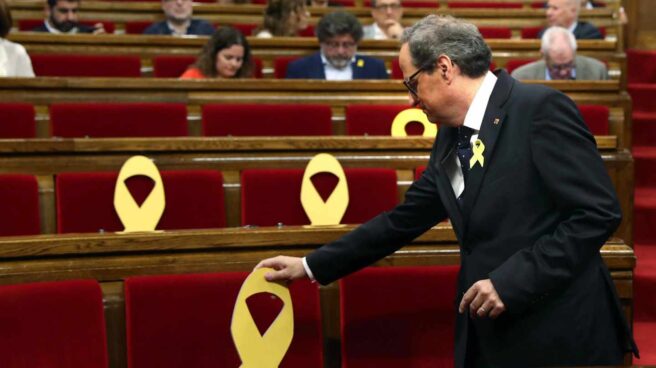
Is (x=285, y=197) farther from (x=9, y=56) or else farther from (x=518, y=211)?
(x=9, y=56)

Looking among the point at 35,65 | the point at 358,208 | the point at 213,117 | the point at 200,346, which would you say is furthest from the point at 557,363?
the point at 35,65

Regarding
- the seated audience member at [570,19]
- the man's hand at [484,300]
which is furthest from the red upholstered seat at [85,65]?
the man's hand at [484,300]

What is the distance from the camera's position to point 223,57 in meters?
1.79

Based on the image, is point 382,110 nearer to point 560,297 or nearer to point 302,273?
point 302,273

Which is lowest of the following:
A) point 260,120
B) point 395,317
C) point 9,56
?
point 395,317

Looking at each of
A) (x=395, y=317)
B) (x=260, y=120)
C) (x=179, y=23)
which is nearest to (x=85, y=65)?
(x=179, y=23)

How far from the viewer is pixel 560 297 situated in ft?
2.18

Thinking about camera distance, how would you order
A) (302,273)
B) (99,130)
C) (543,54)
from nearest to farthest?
(302,273)
(99,130)
(543,54)

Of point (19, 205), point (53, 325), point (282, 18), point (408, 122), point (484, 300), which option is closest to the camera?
point (484, 300)

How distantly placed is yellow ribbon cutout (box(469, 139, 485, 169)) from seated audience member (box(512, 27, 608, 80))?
1.21m

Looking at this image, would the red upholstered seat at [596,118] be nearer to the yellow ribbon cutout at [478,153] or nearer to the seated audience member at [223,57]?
the seated audience member at [223,57]

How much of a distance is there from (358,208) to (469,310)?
1.73 feet

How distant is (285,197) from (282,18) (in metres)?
1.07

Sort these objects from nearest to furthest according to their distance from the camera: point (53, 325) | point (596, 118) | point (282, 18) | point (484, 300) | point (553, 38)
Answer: point (484, 300) → point (53, 325) → point (596, 118) → point (553, 38) → point (282, 18)
